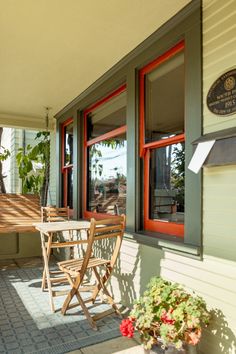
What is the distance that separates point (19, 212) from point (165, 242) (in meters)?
3.60

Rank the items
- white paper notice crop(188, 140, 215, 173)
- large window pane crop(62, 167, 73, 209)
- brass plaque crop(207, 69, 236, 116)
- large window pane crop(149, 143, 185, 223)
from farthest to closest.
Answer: large window pane crop(62, 167, 73, 209), large window pane crop(149, 143, 185, 223), white paper notice crop(188, 140, 215, 173), brass plaque crop(207, 69, 236, 116)

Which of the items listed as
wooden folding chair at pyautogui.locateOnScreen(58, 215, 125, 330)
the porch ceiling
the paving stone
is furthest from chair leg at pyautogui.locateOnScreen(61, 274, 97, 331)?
the porch ceiling

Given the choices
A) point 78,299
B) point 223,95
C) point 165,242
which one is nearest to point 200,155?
point 223,95

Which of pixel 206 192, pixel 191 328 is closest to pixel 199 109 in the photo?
pixel 206 192

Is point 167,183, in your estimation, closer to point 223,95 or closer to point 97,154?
point 223,95

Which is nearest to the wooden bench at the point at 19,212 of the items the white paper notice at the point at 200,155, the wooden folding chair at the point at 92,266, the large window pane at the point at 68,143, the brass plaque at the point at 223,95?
the large window pane at the point at 68,143

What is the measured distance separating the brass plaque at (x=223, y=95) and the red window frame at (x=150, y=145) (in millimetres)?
514

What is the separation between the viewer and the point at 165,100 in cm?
299

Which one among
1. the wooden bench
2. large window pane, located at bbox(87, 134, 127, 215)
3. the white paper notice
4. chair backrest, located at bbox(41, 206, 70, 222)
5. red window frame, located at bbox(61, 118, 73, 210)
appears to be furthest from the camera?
red window frame, located at bbox(61, 118, 73, 210)

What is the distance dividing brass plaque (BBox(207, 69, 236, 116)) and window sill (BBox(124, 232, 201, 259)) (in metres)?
1.02

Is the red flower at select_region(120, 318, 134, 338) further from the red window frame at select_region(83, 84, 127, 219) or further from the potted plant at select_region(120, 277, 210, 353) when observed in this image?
the red window frame at select_region(83, 84, 127, 219)

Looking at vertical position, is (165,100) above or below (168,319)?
above

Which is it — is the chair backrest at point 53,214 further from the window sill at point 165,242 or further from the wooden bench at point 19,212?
the window sill at point 165,242

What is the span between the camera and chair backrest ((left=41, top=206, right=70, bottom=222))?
190 inches
